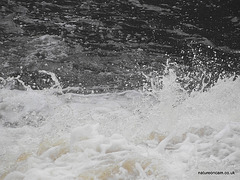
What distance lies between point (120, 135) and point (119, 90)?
1616 mm

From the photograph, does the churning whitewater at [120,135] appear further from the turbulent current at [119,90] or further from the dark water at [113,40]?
the dark water at [113,40]

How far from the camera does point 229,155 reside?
3549 millimetres

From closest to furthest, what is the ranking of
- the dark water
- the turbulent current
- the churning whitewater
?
the churning whitewater
the turbulent current
the dark water

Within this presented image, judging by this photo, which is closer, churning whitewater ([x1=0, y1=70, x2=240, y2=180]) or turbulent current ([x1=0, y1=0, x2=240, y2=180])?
churning whitewater ([x1=0, y1=70, x2=240, y2=180])

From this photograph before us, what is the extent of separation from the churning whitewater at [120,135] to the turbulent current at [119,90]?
13mm

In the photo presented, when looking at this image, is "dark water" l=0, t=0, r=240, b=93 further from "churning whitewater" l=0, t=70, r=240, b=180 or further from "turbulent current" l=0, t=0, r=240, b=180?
"churning whitewater" l=0, t=70, r=240, b=180

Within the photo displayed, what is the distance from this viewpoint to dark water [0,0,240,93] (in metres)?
5.69

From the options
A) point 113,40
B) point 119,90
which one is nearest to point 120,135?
point 119,90

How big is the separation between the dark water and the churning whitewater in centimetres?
63

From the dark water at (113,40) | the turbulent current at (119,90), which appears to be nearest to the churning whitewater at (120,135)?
the turbulent current at (119,90)

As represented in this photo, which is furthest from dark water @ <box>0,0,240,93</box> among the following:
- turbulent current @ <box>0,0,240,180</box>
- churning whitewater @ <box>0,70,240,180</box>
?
churning whitewater @ <box>0,70,240,180</box>

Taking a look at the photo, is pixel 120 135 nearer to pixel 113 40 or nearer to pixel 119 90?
pixel 119 90

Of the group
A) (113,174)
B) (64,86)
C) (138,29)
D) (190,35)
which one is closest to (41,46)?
(64,86)

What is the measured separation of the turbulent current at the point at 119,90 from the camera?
341cm
